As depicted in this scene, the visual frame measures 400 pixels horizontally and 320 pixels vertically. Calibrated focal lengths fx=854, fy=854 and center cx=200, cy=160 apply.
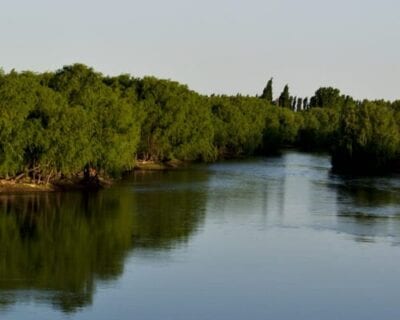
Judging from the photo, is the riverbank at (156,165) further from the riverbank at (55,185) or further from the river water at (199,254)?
the river water at (199,254)

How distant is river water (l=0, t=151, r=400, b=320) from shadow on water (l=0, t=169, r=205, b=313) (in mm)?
59

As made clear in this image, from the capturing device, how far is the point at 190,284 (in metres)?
27.8

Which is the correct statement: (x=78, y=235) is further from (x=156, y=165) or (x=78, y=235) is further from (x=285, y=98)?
(x=285, y=98)

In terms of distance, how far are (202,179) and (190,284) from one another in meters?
38.6

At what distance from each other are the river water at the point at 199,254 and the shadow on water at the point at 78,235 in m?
0.06

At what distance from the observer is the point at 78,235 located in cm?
3722

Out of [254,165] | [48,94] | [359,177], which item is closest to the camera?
[48,94]

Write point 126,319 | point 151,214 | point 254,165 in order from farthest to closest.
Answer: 1. point 254,165
2. point 151,214
3. point 126,319

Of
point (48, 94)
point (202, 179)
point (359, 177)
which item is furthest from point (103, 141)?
point (359, 177)

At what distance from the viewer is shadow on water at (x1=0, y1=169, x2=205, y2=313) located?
26.9 m

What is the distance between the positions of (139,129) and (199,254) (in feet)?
122

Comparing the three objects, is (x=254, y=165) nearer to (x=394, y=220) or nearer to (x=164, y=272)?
(x=394, y=220)

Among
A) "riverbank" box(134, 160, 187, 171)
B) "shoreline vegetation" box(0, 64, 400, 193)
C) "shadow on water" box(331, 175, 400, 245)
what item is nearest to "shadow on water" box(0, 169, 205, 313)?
"shoreline vegetation" box(0, 64, 400, 193)

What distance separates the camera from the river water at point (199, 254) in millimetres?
25234
